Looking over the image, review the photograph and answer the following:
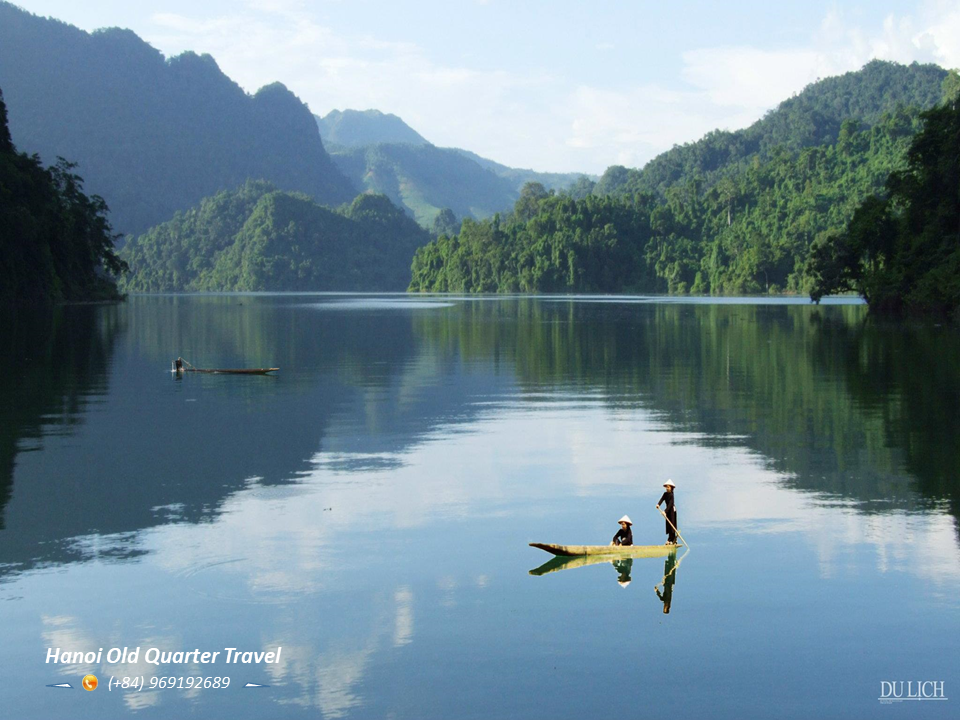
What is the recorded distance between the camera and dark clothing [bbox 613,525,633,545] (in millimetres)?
14242

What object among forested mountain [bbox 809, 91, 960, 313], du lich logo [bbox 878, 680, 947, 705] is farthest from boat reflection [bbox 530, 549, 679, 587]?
forested mountain [bbox 809, 91, 960, 313]

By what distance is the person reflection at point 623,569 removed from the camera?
13461 millimetres

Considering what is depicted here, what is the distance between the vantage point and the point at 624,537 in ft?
47.0

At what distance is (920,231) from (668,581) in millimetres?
73925

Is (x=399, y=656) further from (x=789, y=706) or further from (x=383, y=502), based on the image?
(x=383, y=502)

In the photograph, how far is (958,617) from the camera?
1196 centimetres

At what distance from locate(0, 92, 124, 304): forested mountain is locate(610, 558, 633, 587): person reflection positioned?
85106 millimetres

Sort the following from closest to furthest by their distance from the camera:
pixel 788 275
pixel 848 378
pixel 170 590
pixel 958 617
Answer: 1. pixel 958 617
2. pixel 170 590
3. pixel 848 378
4. pixel 788 275

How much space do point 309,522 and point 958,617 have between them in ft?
29.4

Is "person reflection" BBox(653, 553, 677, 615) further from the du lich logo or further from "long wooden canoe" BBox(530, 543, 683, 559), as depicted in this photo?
the du lich logo

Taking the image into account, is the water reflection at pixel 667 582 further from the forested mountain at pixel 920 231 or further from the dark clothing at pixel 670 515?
the forested mountain at pixel 920 231

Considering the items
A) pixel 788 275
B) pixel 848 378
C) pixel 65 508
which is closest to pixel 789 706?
pixel 65 508

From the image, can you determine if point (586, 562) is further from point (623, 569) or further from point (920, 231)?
point (920, 231)

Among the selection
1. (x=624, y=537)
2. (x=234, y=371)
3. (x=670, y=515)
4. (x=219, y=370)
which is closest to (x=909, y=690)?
(x=624, y=537)
